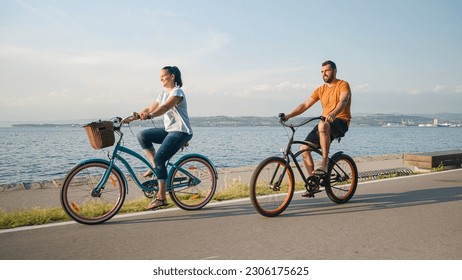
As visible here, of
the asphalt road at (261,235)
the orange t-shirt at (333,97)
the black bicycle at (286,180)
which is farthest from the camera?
the orange t-shirt at (333,97)

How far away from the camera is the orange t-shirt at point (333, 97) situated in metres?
5.91

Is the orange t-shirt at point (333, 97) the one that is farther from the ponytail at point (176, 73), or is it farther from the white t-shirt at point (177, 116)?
the ponytail at point (176, 73)

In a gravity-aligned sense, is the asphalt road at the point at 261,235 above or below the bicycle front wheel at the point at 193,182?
below

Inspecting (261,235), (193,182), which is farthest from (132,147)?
(261,235)

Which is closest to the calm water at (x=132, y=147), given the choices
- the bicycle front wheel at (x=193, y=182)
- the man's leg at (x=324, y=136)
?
the bicycle front wheel at (x=193, y=182)

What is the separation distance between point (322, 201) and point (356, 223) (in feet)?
5.03

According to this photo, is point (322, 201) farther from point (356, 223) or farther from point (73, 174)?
point (73, 174)

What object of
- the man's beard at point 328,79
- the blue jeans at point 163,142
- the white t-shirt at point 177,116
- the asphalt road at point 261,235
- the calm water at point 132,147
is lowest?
the calm water at point 132,147

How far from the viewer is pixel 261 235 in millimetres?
4305

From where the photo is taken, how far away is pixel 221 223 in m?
4.88

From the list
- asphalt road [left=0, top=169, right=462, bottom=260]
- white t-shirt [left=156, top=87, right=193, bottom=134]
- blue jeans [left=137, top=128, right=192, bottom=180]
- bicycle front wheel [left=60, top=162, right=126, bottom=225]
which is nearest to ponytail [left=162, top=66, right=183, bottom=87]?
white t-shirt [left=156, top=87, right=193, bottom=134]

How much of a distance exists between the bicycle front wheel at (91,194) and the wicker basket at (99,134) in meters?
0.29

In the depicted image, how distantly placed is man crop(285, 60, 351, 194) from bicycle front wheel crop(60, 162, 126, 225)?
2.61 meters
